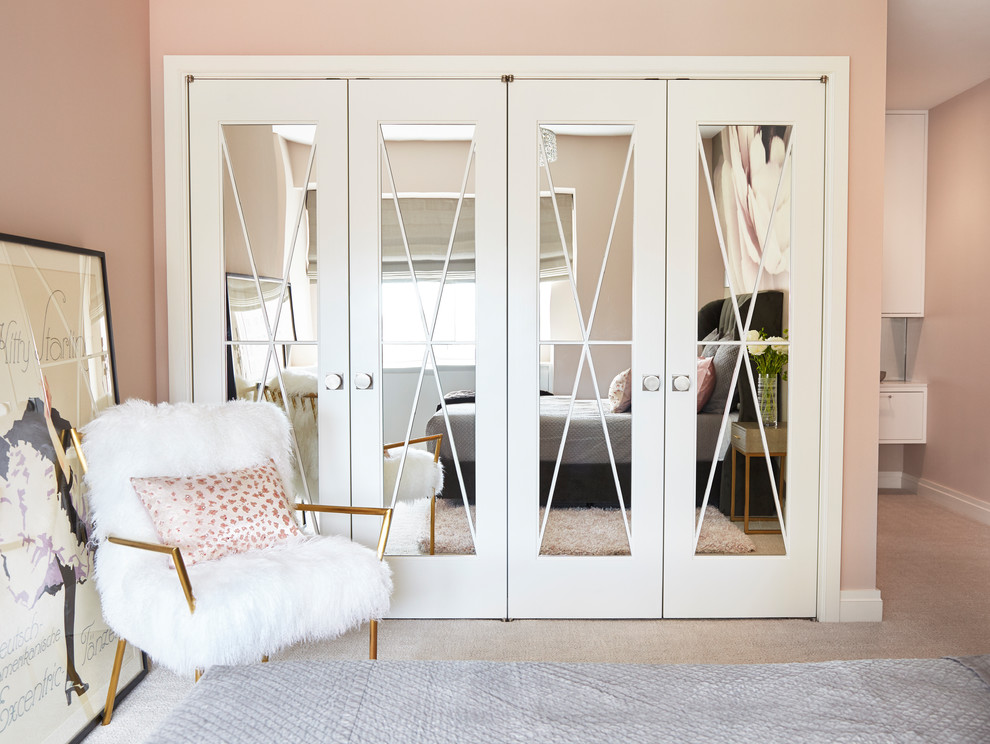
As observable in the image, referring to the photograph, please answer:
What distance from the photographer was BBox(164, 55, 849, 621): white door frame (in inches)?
106

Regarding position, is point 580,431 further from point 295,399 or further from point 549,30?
point 549,30

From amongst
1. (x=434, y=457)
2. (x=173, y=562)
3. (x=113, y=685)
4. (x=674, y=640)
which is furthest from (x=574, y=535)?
(x=113, y=685)

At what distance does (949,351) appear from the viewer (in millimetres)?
4488

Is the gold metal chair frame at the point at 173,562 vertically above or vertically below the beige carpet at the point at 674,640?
above

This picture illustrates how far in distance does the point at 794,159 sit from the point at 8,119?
264cm

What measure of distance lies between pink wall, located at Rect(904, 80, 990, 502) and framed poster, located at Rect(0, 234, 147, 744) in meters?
4.64

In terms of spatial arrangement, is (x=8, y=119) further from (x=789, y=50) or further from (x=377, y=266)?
(x=789, y=50)

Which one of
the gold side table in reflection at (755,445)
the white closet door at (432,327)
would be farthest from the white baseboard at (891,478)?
the white closet door at (432,327)

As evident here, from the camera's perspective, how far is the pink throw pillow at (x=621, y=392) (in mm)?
2787

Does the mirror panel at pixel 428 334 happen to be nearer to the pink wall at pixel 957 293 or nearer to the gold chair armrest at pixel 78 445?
the gold chair armrest at pixel 78 445

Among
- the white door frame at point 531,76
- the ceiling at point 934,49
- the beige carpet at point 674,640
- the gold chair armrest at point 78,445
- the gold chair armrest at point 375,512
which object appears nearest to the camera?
the gold chair armrest at point 78,445

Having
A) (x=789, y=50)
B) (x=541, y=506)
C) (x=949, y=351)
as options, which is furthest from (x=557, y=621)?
(x=949, y=351)

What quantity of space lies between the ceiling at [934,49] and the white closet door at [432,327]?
2069 millimetres

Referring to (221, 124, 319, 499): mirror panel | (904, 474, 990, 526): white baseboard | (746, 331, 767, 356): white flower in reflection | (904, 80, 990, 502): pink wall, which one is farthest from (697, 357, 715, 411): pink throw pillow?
(904, 474, 990, 526): white baseboard
